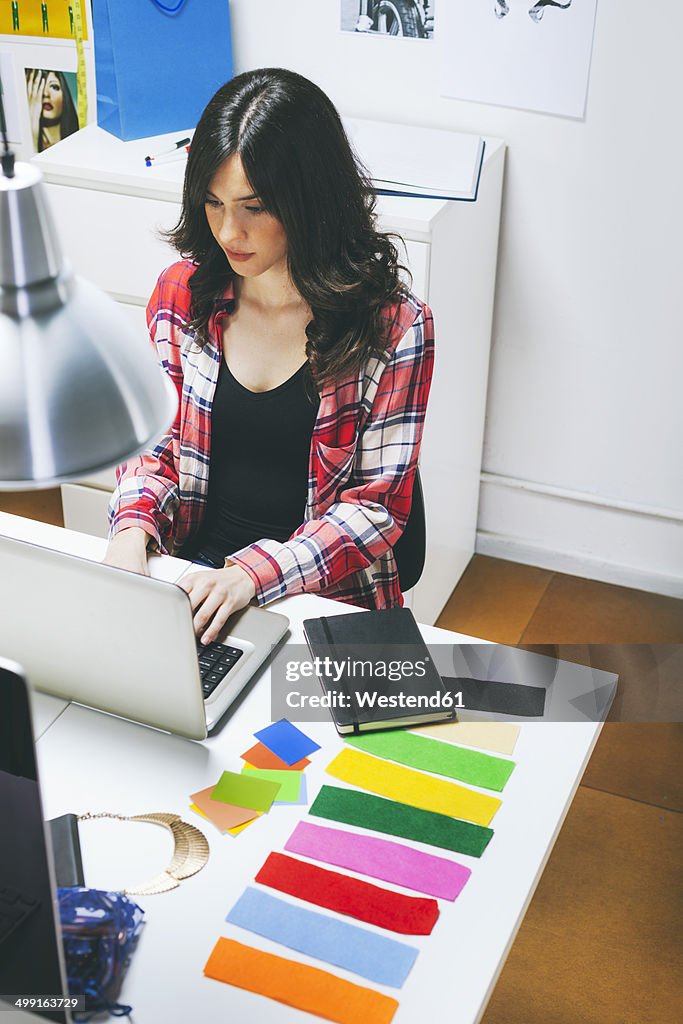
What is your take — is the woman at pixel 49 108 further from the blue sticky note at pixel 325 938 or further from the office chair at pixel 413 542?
the blue sticky note at pixel 325 938

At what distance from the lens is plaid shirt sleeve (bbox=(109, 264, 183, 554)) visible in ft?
6.02

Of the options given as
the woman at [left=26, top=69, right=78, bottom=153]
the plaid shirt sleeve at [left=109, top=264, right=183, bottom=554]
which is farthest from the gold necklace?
the woman at [left=26, top=69, right=78, bottom=153]

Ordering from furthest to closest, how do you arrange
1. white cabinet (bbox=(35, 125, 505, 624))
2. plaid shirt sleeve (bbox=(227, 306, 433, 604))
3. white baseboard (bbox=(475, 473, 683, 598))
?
white baseboard (bbox=(475, 473, 683, 598)), white cabinet (bbox=(35, 125, 505, 624)), plaid shirt sleeve (bbox=(227, 306, 433, 604))

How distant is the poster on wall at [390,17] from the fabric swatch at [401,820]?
180 centimetres

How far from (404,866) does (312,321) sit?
0.89 meters

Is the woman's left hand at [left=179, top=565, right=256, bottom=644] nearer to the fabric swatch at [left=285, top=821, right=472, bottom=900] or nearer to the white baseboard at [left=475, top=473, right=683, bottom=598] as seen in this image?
the fabric swatch at [left=285, top=821, right=472, bottom=900]

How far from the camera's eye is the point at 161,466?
75.3 inches

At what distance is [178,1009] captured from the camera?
1.09 meters

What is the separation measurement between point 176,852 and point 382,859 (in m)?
0.22

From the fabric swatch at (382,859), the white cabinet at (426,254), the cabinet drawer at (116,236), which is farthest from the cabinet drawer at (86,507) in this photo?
the fabric swatch at (382,859)

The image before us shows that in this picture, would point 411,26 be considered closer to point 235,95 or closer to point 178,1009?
point 235,95

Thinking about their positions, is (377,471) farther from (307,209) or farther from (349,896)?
(349,896)

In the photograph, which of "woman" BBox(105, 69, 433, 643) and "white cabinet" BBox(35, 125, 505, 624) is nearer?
"woman" BBox(105, 69, 433, 643)

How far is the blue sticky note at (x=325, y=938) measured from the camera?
113 cm
